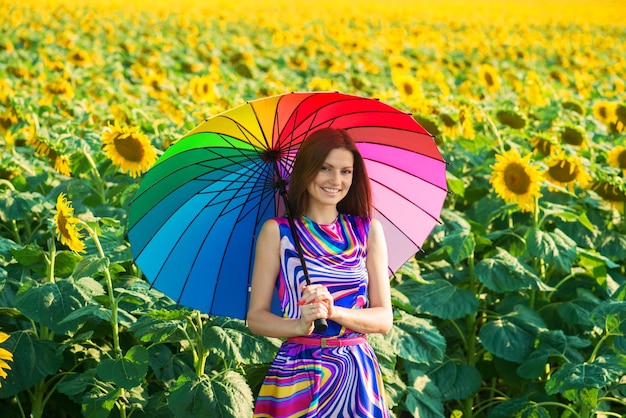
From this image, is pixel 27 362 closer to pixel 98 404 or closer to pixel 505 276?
pixel 98 404

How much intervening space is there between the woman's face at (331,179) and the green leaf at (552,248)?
64.0 inches

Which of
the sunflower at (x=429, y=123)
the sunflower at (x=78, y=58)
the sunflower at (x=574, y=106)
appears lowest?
the sunflower at (x=429, y=123)

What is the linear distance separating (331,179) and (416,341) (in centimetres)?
108

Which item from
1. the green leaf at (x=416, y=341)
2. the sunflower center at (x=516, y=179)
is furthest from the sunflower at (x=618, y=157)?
the green leaf at (x=416, y=341)

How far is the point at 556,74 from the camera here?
11.2 meters

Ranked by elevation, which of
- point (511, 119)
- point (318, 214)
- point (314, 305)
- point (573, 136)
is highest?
point (511, 119)

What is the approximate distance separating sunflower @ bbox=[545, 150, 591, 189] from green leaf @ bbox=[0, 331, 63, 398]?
2355 mm

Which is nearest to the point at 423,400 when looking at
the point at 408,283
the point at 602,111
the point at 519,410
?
the point at 519,410

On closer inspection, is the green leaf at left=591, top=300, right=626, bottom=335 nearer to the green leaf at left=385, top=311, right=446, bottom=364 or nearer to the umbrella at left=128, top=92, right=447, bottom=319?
the green leaf at left=385, top=311, right=446, bottom=364

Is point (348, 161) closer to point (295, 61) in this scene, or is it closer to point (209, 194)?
point (209, 194)

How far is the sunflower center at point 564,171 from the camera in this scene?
4.39 metres

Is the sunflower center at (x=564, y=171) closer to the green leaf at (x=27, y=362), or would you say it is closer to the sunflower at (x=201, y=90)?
the green leaf at (x=27, y=362)

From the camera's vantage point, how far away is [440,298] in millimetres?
3783

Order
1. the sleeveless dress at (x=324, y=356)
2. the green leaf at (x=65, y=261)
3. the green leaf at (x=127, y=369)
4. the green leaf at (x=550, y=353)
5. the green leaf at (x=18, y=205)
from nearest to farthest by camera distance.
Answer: the sleeveless dress at (x=324, y=356), the green leaf at (x=127, y=369), the green leaf at (x=65, y=261), the green leaf at (x=550, y=353), the green leaf at (x=18, y=205)
